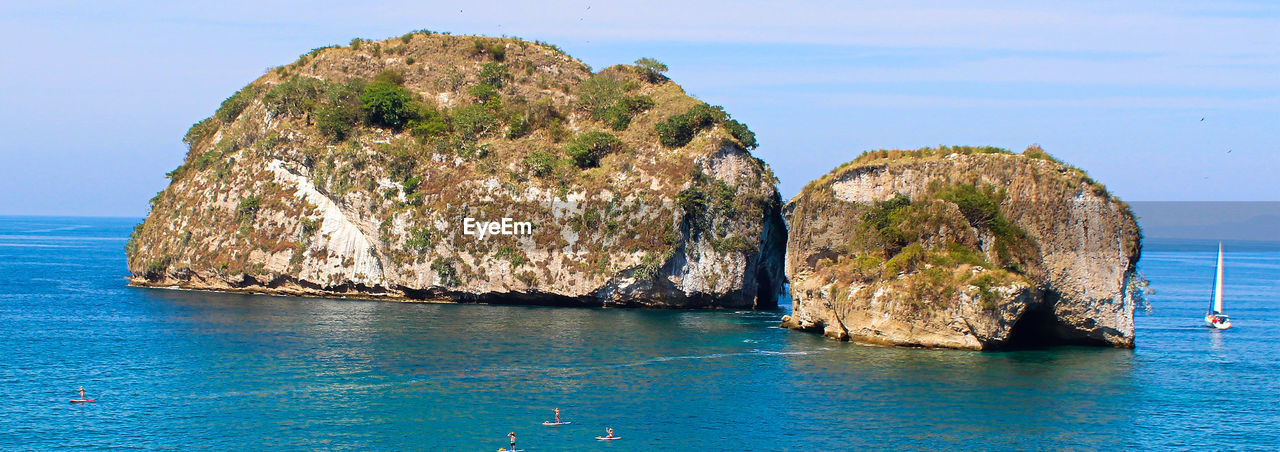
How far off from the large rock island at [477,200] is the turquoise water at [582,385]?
313 inches

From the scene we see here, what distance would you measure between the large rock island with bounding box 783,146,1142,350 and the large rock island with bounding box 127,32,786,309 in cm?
1902

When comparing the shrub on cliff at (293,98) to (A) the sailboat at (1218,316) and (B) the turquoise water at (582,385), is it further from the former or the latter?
(A) the sailboat at (1218,316)

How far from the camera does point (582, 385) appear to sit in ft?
180

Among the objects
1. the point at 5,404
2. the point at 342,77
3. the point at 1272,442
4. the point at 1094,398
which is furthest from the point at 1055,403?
the point at 342,77

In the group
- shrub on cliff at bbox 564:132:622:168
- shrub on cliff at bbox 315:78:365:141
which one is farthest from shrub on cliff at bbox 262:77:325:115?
shrub on cliff at bbox 564:132:622:168

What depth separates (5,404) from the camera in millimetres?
49562

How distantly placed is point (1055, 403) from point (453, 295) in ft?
184

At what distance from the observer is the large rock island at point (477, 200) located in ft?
297

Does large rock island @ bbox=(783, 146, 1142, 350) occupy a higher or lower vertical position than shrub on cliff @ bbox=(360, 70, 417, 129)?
lower

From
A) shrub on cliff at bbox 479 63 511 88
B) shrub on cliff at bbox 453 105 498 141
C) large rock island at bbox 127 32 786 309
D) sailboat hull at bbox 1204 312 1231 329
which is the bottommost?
sailboat hull at bbox 1204 312 1231 329

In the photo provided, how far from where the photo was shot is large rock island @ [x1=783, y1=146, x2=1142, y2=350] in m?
64.7

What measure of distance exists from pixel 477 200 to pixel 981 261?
149 ft

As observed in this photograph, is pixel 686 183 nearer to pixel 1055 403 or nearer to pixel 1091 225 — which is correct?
pixel 1091 225

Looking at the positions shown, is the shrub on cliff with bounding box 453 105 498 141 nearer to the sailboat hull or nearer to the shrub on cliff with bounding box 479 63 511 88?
the shrub on cliff with bounding box 479 63 511 88
